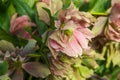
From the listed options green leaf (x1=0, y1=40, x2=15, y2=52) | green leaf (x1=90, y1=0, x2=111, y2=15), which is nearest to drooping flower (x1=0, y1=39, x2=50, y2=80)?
green leaf (x1=0, y1=40, x2=15, y2=52)

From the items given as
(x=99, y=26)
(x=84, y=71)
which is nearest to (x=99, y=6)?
(x=99, y=26)

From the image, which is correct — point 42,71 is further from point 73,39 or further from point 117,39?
point 117,39

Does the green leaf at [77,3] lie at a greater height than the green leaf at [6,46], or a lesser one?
greater

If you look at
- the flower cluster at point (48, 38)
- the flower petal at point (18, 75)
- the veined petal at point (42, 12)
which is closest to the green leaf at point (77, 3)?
the flower cluster at point (48, 38)

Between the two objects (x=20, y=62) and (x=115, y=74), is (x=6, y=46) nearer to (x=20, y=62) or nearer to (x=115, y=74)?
(x=20, y=62)

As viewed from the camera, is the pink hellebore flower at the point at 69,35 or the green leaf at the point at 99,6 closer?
the pink hellebore flower at the point at 69,35

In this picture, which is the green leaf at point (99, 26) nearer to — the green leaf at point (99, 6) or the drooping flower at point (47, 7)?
the green leaf at point (99, 6)
